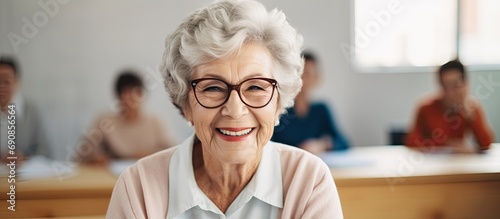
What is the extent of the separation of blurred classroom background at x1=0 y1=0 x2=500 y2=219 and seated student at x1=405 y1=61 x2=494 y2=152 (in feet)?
0.10

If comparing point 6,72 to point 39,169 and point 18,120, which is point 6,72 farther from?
point 39,169

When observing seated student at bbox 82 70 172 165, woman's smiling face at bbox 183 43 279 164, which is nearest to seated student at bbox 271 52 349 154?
seated student at bbox 82 70 172 165

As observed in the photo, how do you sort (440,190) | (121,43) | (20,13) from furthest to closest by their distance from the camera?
1. (121,43)
2. (440,190)
3. (20,13)

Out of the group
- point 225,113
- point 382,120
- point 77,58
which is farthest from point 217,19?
point 382,120

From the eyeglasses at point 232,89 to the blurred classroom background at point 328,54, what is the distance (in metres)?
0.59

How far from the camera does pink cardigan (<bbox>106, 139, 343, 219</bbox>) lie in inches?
39.8

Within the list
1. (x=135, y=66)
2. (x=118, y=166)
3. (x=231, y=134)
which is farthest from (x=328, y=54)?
(x=231, y=134)

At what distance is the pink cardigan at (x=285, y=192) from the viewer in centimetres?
101

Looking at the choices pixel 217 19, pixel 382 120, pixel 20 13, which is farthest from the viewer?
pixel 382 120

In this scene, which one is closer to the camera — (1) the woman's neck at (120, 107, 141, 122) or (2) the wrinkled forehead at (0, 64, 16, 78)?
(2) the wrinkled forehead at (0, 64, 16, 78)

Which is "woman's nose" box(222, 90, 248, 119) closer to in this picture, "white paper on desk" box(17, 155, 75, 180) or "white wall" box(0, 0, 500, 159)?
"white wall" box(0, 0, 500, 159)

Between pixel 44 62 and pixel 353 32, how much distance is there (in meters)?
1.01

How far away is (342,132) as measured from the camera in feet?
6.12

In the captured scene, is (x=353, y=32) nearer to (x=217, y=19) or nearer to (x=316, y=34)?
(x=316, y=34)
